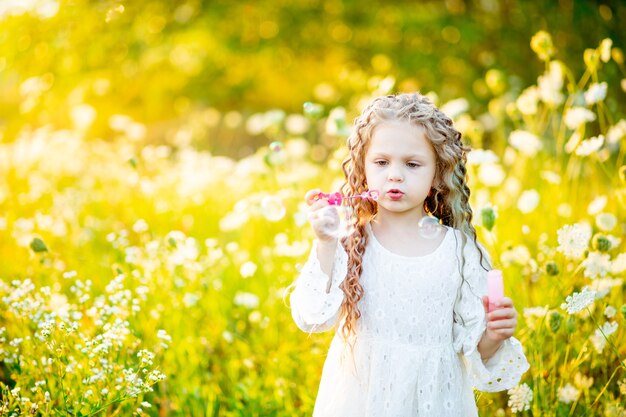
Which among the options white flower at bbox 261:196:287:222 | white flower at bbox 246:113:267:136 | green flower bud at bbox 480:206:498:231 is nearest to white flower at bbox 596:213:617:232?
green flower bud at bbox 480:206:498:231

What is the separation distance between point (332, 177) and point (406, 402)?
113 inches

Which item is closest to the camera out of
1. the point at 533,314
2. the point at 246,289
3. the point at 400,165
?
the point at 400,165

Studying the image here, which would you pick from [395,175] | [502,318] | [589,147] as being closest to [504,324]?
[502,318]

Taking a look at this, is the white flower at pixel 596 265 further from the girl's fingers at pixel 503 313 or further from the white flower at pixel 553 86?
the white flower at pixel 553 86

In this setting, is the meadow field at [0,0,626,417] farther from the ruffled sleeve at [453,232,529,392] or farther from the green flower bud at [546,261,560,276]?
the ruffled sleeve at [453,232,529,392]

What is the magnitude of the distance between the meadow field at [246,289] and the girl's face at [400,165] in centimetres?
42

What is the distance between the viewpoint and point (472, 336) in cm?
180

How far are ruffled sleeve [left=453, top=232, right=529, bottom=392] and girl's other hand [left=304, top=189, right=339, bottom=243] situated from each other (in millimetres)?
440

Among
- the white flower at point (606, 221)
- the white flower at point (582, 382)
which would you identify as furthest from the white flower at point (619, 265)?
the white flower at point (582, 382)

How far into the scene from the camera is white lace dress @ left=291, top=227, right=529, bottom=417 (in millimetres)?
1761

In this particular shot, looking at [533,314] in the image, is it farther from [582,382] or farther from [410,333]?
[410,333]

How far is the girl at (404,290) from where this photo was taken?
68.8 inches

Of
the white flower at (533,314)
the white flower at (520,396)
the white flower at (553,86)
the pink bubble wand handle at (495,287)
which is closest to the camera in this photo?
the pink bubble wand handle at (495,287)

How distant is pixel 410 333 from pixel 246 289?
1.46 meters
